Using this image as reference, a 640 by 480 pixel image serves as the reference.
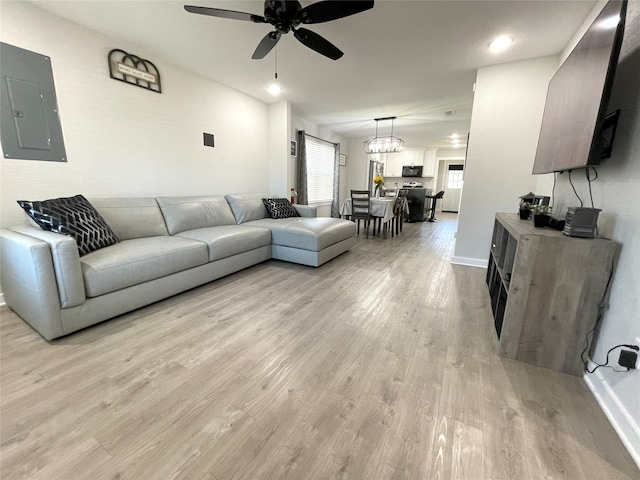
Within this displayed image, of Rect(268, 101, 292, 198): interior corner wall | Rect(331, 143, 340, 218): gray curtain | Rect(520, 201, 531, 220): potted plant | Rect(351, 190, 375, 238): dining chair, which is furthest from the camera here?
Rect(331, 143, 340, 218): gray curtain

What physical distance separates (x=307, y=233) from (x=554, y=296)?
2233 millimetres

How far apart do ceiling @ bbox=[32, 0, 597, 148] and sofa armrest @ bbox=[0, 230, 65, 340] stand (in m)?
1.98

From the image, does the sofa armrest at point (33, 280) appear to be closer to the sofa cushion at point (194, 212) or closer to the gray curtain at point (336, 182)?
the sofa cushion at point (194, 212)

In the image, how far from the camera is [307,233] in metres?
3.08

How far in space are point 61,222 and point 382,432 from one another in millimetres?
2455

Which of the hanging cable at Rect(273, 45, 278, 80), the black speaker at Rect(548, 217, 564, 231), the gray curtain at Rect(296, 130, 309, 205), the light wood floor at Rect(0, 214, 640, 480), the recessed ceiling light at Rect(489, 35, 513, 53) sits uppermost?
the recessed ceiling light at Rect(489, 35, 513, 53)

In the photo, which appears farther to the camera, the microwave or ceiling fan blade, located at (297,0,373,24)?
the microwave

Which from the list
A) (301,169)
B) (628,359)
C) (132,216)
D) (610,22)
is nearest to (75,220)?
(132,216)

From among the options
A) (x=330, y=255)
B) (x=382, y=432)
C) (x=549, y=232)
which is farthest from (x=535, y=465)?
(x=330, y=255)

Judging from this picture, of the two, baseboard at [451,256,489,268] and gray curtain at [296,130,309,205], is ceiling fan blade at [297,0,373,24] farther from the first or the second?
gray curtain at [296,130,309,205]

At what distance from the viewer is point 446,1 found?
1909 millimetres

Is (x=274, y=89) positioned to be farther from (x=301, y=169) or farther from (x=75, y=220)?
(x=75, y=220)

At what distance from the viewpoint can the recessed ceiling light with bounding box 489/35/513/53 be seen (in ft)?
7.83

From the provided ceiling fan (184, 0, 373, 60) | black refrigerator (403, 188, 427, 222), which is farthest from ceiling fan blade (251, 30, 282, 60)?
black refrigerator (403, 188, 427, 222)
